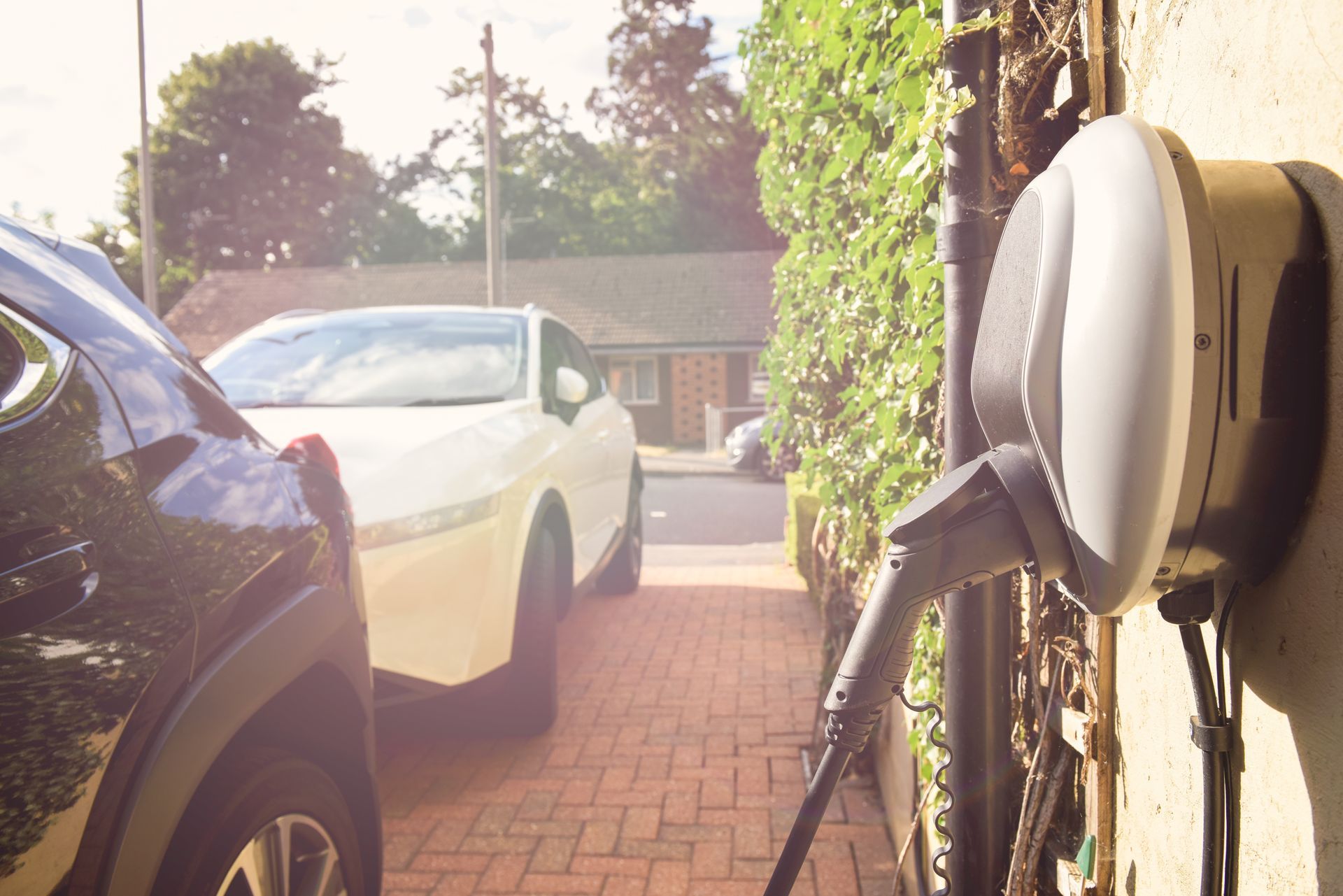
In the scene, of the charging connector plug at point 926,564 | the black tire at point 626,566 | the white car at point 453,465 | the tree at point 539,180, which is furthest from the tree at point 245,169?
→ the charging connector plug at point 926,564

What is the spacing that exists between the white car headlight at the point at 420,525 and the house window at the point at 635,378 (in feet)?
72.0

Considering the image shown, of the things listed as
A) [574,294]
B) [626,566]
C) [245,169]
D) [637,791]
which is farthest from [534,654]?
[245,169]

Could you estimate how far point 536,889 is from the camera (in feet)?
9.07

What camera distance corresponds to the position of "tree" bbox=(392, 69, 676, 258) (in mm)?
38688

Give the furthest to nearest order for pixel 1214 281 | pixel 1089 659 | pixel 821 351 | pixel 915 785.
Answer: pixel 821 351 < pixel 915 785 < pixel 1089 659 < pixel 1214 281

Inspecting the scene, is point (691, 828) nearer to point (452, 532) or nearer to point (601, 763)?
point (601, 763)

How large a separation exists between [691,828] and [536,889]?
59 cm

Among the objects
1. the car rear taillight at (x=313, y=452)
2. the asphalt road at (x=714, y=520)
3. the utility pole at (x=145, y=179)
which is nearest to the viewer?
the car rear taillight at (x=313, y=452)

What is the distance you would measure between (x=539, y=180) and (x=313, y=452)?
134 ft

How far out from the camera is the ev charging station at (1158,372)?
749 mm

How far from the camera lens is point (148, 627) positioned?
1.31 metres

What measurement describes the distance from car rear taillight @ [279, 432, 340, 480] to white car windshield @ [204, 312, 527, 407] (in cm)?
154

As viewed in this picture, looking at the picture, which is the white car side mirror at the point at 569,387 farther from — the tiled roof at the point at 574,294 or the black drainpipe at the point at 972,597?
the tiled roof at the point at 574,294

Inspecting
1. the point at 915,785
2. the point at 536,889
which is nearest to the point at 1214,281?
the point at 915,785
